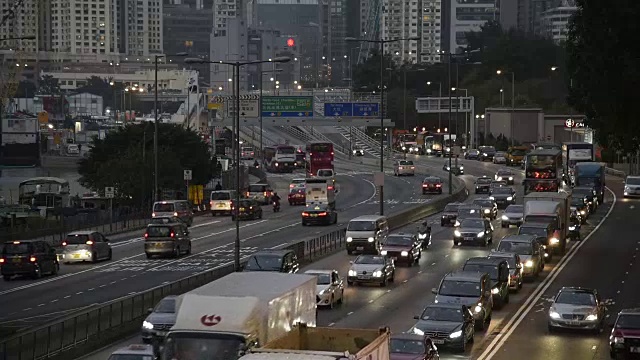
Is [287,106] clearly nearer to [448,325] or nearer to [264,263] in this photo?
[264,263]

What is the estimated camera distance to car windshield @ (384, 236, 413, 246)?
173ft

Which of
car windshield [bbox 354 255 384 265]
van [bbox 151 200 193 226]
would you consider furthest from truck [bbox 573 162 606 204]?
car windshield [bbox 354 255 384 265]

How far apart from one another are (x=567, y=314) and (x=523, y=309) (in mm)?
5155

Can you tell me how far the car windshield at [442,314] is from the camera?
32.9 metres

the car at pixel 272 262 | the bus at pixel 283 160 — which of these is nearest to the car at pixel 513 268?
the car at pixel 272 262

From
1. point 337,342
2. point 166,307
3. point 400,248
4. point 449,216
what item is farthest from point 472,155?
point 337,342

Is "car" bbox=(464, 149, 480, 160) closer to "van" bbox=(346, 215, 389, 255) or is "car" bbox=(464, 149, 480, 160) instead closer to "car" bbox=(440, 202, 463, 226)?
"car" bbox=(440, 202, 463, 226)

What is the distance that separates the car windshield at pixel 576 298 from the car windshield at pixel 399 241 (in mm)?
16125

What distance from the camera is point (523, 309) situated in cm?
4097

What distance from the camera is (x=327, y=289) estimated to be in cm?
3997

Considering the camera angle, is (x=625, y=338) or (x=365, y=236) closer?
(x=625, y=338)

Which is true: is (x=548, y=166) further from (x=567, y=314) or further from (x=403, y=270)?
(x=567, y=314)

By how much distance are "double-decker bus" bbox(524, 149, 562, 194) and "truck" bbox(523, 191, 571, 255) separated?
25.3m

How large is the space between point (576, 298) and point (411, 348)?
1066cm
